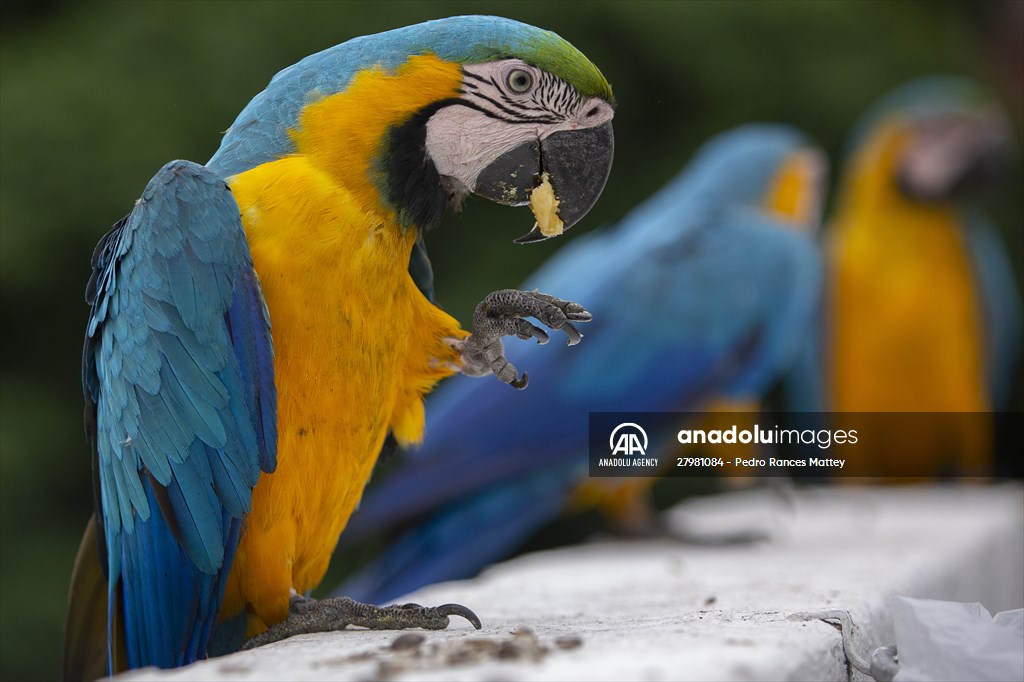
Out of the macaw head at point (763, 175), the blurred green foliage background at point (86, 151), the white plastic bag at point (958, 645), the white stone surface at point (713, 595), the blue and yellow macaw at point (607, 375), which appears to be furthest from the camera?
the macaw head at point (763, 175)

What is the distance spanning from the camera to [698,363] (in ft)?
6.94

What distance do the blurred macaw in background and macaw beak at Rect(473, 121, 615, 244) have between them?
1.96 metres

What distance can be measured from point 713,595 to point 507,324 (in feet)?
1.37

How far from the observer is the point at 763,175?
2404 millimetres

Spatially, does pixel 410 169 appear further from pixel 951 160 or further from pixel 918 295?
pixel 951 160

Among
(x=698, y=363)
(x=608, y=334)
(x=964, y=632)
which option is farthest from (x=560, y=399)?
(x=964, y=632)

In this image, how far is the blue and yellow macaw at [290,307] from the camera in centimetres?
92

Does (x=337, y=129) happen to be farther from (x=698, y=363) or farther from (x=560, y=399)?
(x=698, y=363)

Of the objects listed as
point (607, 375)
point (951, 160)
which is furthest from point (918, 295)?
point (607, 375)

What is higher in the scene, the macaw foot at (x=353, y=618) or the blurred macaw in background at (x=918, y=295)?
the blurred macaw in background at (x=918, y=295)

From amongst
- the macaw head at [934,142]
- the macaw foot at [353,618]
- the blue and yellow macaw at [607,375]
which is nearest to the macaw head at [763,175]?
the blue and yellow macaw at [607,375]

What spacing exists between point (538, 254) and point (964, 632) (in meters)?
1.97

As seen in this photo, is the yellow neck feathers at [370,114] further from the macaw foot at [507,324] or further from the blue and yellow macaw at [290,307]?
the macaw foot at [507,324]

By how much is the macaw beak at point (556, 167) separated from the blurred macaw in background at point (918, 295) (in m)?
1.96
